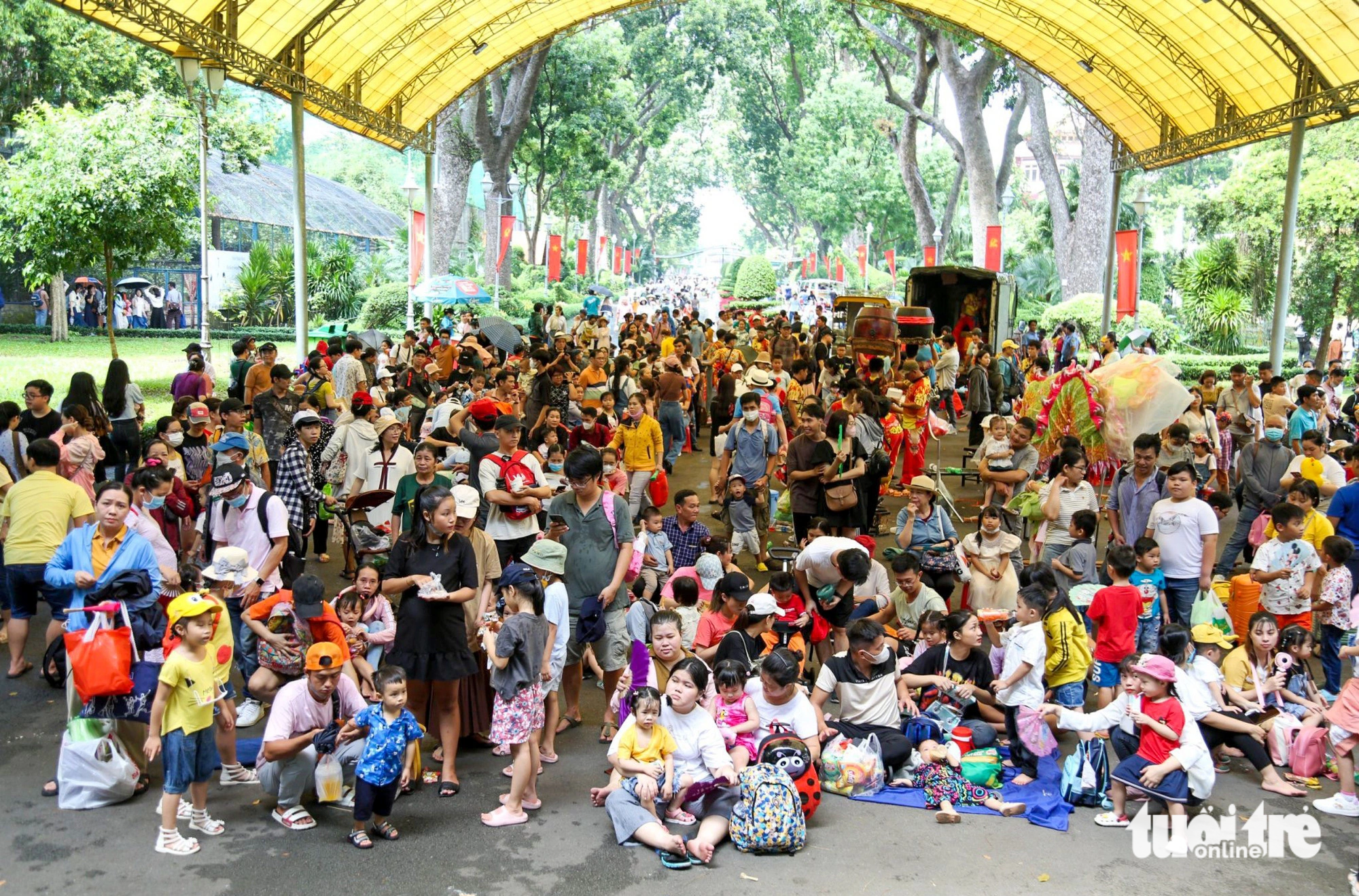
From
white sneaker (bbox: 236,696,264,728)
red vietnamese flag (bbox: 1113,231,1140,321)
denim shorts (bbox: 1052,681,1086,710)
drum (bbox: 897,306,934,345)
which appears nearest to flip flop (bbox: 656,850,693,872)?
denim shorts (bbox: 1052,681,1086,710)

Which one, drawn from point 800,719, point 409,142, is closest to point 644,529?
point 800,719

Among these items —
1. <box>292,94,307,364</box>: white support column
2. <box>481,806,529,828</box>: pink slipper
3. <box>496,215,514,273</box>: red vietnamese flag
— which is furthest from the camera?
<box>496,215,514,273</box>: red vietnamese flag

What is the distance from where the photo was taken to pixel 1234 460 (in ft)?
42.4

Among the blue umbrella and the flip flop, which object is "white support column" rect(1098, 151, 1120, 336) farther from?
the flip flop

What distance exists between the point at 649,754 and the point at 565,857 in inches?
24.4

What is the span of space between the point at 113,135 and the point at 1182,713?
22568 millimetres

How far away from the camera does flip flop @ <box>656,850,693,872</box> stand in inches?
220

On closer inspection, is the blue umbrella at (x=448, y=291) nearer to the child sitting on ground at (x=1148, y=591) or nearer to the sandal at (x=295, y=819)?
the child sitting on ground at (x=1148, y=591)

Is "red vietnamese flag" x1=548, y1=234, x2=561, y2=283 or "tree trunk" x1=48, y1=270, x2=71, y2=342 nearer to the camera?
"tree trunk" x1=48, y1=270, x2=71, y2=342

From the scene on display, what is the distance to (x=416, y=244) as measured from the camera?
2281cm

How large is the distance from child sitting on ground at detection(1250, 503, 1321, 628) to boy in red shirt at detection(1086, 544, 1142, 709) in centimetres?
99

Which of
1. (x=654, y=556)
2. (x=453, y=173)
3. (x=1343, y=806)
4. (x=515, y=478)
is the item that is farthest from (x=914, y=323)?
(x=1343, y=806)

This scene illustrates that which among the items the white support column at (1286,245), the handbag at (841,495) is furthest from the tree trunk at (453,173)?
the handbag at (841,495)

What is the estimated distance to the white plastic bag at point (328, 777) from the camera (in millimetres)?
5965
